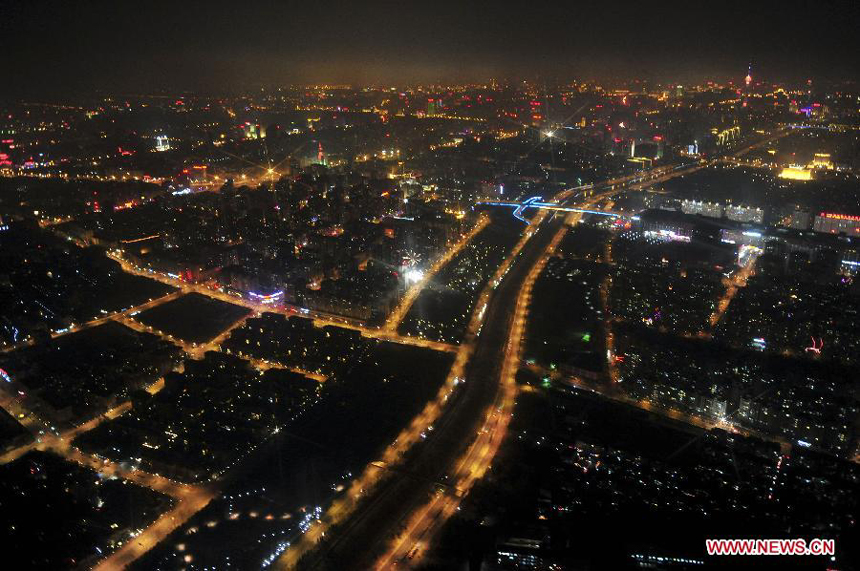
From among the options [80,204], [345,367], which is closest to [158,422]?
[345,367]

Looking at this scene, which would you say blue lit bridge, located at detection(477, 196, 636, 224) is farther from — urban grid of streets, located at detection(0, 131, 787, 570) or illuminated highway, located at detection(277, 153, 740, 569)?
illuminated highway, located at detection(277, 153, 740, 569)

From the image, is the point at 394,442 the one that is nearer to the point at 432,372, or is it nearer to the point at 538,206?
the point at 432,372

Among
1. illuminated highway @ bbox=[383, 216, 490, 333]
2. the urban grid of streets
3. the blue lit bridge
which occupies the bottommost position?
the urban grid of streets

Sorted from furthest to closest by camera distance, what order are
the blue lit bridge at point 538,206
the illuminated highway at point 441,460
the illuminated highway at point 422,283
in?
the blue lit bridge at point 538,206
the illuminated highway at point 422,283
the illuminated highway at point 441,460

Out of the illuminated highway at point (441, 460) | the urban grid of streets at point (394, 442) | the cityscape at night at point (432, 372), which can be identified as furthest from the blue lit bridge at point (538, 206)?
the illuminated highway at point (441, 460)

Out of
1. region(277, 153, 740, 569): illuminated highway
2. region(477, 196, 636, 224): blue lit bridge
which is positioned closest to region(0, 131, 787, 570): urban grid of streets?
region(277, 153, 740, 569): illuminated highway

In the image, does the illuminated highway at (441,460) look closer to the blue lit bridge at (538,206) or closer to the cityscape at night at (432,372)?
the cityscape at night at (432,372)

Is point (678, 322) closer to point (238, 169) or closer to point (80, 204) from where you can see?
point (80, 204)

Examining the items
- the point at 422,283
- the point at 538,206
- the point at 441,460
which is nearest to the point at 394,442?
the point at 441,460
